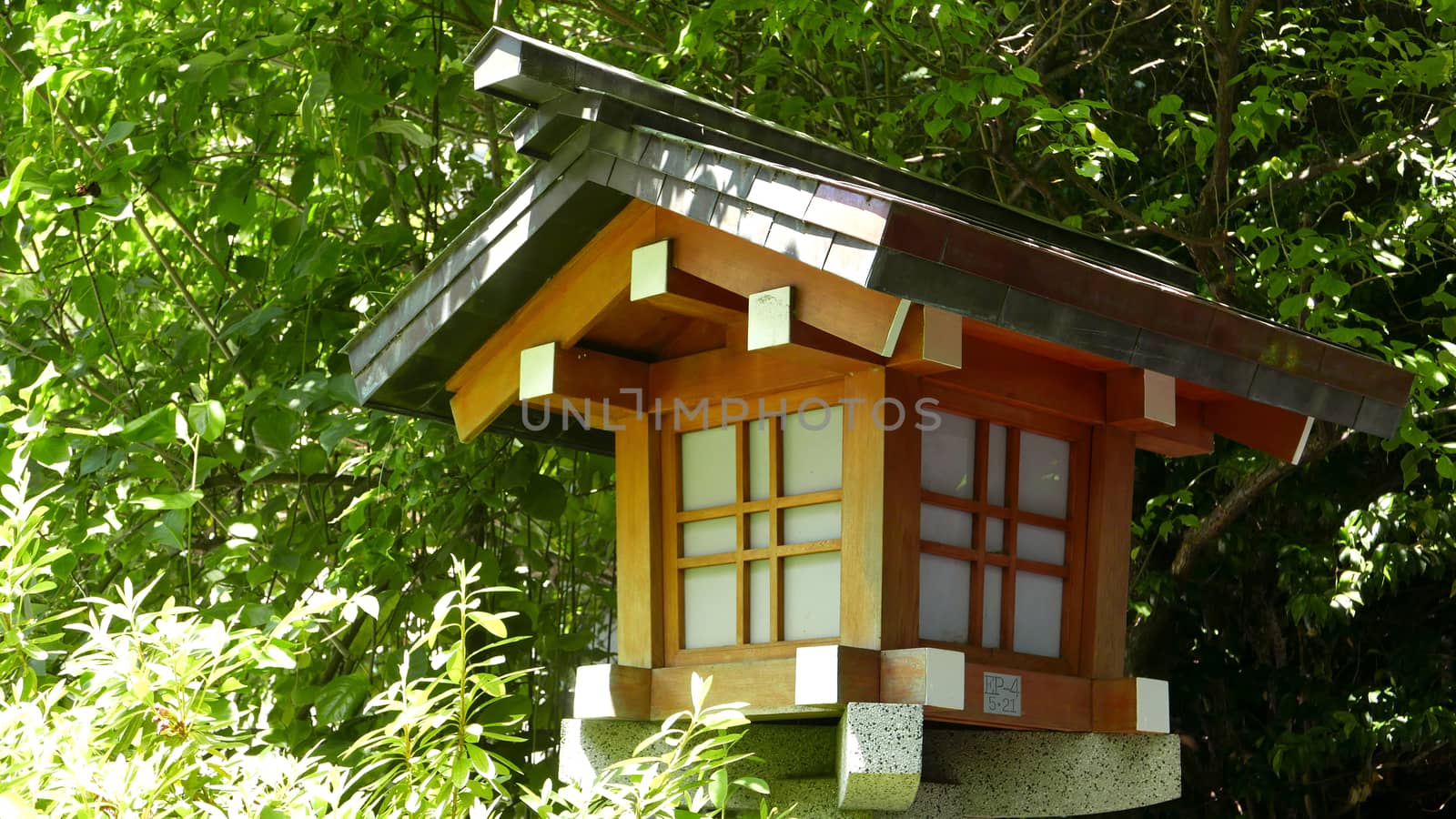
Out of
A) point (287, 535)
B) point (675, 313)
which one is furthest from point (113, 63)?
point (675, 313)

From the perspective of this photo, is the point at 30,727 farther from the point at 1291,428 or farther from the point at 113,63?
the point at 113,63

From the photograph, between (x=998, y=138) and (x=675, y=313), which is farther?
(x=998, y=138)

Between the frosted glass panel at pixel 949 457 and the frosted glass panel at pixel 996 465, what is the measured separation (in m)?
0.05

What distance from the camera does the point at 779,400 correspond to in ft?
8.75

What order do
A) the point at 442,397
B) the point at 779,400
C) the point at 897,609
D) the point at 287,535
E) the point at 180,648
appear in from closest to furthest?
the point at 180,648
the point at 897,609
the point at 779,400
the point at 442,397
the point at 287,535

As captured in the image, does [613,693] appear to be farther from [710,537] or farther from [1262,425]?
[1262,425]

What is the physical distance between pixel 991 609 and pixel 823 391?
53 centimetres

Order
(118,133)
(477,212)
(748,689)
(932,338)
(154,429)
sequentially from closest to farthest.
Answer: (932,338)
(748,689)
(154,429)
(118,133)
(477,212)

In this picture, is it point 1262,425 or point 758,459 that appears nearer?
point 758,459

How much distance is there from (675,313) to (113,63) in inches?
79.2

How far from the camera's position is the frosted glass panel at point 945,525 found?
2578 mm

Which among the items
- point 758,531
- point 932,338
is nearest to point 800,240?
point 932,338

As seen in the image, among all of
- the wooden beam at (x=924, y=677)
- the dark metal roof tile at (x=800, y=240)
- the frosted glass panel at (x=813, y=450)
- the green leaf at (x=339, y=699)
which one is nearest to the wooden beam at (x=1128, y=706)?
the wooden beam at (x=924, y=677)

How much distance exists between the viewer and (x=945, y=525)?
2.61m
